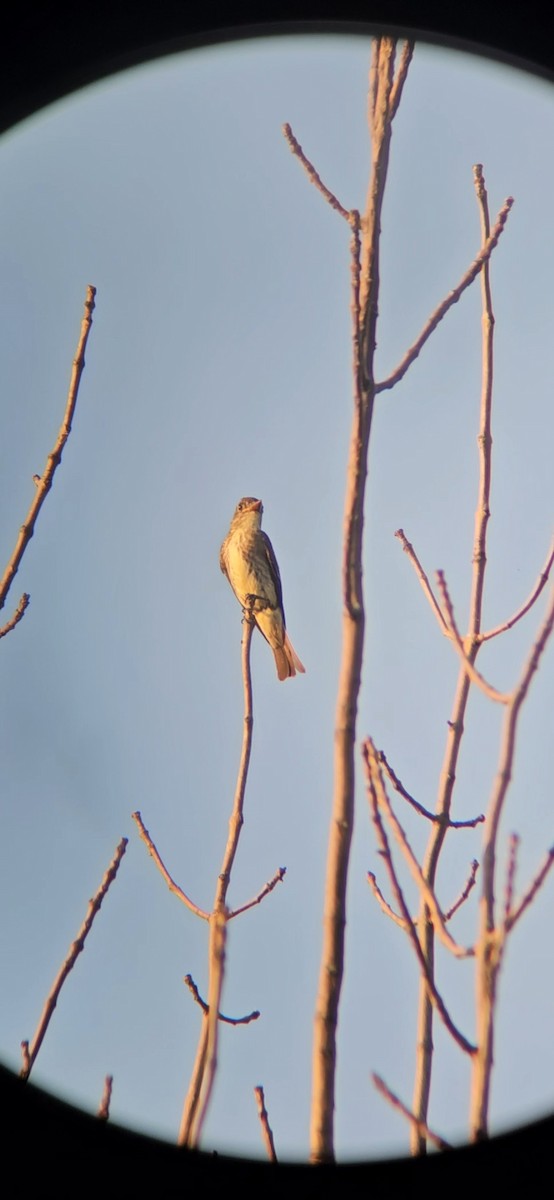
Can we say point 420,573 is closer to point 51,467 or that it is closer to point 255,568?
point 51,467

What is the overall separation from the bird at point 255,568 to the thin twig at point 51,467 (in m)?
3.71

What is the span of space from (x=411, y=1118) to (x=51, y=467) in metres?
1.19

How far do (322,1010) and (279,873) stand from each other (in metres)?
0.95

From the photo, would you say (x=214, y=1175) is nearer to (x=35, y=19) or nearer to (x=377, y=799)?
(x=377, y=799)

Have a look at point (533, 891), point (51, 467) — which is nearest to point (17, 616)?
point (51, 467)

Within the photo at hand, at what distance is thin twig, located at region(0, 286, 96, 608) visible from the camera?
186 centimetres

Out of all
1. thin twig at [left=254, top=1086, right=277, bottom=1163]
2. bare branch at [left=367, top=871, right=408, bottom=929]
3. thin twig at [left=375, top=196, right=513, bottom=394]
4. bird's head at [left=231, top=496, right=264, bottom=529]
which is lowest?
thin twig at [left=254, top=1086, right=277, bottom=1163]

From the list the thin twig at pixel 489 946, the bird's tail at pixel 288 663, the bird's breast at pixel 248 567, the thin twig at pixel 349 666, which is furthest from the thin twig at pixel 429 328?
the bird's breast at pixel 248 567

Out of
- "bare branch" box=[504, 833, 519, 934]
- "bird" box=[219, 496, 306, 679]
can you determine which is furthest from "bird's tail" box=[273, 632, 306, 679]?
"bare branch" box=[504, 833, 519, 934]

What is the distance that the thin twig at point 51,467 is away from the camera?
1.86 metres

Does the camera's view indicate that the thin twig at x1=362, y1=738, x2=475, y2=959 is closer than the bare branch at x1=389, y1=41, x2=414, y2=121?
Yes

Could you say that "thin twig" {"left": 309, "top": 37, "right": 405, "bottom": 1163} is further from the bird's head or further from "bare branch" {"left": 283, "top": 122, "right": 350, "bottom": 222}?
the bird's head

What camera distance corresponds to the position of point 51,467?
191 cm

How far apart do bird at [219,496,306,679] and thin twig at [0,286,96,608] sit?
3708 mm
